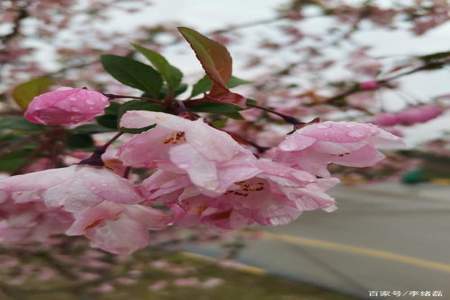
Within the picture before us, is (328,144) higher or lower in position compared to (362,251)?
higher

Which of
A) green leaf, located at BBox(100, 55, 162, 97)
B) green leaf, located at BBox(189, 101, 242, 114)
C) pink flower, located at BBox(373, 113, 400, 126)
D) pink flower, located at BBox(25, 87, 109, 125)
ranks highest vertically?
pink flower, located at BBox(25, 87, 109, 125)

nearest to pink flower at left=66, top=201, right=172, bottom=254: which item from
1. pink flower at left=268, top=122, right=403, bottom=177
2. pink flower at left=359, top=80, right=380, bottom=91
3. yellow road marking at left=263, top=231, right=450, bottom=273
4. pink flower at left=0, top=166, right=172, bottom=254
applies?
pink flower at left=0, top=166, right=172, bottom=254

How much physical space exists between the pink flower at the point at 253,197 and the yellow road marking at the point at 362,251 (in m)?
4.08

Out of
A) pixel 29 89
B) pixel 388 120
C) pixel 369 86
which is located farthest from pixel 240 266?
pixel 29 89

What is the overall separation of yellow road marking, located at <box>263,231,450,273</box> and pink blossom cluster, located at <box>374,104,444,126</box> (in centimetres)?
309

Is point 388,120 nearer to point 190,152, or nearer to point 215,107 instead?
point 215,107

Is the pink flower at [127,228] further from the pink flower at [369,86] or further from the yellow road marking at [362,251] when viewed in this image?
the yellow road marking at [362,251]

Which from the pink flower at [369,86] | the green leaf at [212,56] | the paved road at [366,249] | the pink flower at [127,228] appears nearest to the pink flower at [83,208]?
the pink flower at [127,228]

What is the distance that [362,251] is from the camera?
16.3ft

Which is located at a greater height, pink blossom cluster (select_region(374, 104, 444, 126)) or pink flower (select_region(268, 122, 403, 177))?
pink flower (select_region(268, 122, 403, 177))

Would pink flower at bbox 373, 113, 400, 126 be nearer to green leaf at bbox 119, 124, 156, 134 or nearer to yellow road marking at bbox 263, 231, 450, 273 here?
green leaf at bbox 119, 124, 156, 134

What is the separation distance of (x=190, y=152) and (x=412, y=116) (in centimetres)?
110

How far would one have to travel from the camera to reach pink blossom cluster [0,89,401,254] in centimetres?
39

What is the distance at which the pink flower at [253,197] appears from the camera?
40cm
